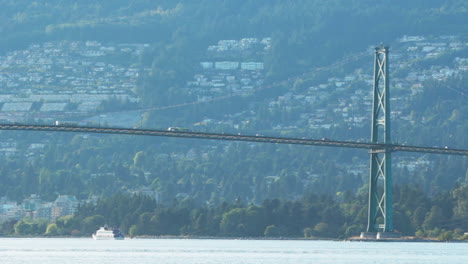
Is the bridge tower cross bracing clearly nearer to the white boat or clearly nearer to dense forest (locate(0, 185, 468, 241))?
dense forest (locate(0, 185, 468, 241))

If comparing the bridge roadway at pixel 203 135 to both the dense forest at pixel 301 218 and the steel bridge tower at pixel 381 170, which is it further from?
the dense forest at pixel 301 218

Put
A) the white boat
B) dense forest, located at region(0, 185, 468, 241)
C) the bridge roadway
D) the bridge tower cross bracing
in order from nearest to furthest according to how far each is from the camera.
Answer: the bridge roadway
the bridge tower cross bracing
dense forest, located at region(0, 185, 468, 241)
the white boat

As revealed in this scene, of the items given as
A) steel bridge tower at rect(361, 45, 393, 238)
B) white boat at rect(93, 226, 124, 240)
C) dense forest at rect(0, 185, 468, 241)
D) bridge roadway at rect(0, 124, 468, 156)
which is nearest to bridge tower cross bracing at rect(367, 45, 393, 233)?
steel bridge tower at rect(361, 45, 393, 238)

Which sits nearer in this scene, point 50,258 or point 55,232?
point 50,258

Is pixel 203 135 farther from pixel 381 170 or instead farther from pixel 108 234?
pixel 108 234

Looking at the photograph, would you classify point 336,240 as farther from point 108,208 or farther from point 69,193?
point 69,193

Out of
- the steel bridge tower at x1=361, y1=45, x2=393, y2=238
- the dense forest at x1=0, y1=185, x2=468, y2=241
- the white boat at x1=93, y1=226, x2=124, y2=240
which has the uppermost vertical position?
the steel bridge tower at x1=361, y1=45, x2=393, y2=238

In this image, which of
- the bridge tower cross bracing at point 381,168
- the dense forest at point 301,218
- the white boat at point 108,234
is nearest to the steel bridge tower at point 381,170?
the bridge tower cross bracing at point 381,168

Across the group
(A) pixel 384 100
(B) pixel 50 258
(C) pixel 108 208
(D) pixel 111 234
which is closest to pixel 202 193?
(C) pixel 108 208

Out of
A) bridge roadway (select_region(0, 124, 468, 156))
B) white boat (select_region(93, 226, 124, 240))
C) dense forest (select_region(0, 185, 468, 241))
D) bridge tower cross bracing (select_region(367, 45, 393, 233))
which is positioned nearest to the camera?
bridge roadway (select_region(0, 124, 468, 156))
